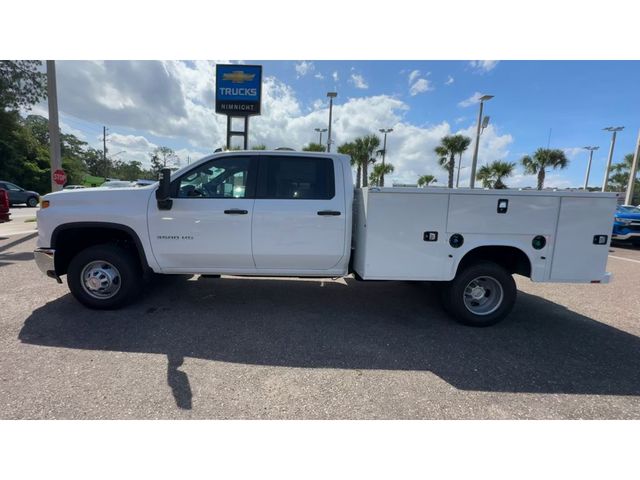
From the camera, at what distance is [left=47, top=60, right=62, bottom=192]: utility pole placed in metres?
11.2

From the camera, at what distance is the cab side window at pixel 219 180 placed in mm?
3979

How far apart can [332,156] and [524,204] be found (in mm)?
2322

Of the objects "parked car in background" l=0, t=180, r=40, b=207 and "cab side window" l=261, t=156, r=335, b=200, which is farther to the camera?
"parked car in background" l=0, t=180, r=40, b=207

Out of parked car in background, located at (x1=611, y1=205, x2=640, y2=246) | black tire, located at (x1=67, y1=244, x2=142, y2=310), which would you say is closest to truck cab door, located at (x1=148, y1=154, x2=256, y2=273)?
black tire, located at (x1=67, y1=244, x2=142, y2=310)

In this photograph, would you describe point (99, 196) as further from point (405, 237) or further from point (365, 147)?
point (365, 147)

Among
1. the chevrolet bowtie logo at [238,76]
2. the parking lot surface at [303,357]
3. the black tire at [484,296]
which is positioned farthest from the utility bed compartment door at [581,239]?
the chevrolet bowtie logo at [238,76]

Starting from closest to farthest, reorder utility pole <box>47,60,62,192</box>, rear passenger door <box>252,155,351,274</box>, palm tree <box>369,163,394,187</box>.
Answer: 1. rear passenger door <box>252,155,351,274</box>
2. utility pole <box>47,60,62,192</box>
3. palm tree <box>369,163,394,187</box>

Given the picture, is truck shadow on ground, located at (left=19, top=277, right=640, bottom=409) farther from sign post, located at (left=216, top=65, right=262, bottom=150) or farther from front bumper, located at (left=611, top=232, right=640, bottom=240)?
sign post, located at (left=216, top=65, right=262, bottom=150)

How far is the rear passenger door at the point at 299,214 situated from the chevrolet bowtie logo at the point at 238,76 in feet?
40.4

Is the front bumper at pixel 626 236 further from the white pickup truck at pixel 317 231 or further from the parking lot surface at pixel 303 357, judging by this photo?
the white pickup truck at pixel 317 231

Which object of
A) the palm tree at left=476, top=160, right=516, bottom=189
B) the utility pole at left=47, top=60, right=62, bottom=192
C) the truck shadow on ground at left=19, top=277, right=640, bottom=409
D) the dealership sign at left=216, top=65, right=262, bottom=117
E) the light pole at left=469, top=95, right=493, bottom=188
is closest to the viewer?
the truck shadow on ground at left=19, top=277, right=640, bottom=409

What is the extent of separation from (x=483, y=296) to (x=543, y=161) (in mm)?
35062

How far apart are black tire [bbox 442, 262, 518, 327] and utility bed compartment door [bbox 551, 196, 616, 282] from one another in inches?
22.4

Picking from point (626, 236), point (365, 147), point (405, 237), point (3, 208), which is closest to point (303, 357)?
point (405, 237)
